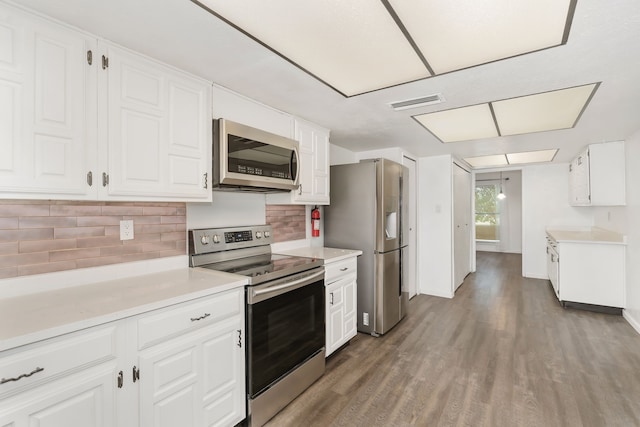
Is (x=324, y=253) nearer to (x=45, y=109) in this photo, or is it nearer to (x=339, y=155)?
(x=339, y=155)

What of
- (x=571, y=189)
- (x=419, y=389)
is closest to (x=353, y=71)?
(x=419, y=389)

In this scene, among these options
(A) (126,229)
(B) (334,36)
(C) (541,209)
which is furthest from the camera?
(C) (541,209)

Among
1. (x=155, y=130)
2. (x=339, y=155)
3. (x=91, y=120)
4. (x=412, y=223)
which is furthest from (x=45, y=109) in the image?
(x=412, y=223)

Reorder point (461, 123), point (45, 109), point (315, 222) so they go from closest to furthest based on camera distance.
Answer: point (45, 109) → point (461, 123) → point (315, 222)

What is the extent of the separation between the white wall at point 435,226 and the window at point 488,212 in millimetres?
5321

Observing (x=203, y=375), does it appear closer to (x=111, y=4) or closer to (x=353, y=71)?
(x=111, y=4)

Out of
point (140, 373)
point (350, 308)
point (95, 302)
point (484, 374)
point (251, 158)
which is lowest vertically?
point (484, 374)

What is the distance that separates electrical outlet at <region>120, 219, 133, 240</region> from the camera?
1.84 m

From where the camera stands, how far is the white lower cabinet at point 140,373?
108 cm

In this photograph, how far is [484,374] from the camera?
250 centimetres

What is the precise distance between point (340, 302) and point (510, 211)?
797cm

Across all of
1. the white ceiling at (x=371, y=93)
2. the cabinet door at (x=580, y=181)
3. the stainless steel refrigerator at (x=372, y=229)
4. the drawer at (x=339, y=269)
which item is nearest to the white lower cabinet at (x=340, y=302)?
the drawer at (x=339, y=269)

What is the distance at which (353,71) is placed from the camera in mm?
1909

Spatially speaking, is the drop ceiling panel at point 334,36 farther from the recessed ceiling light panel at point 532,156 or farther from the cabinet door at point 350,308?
the recessed ceiling light panel at point 532,156
